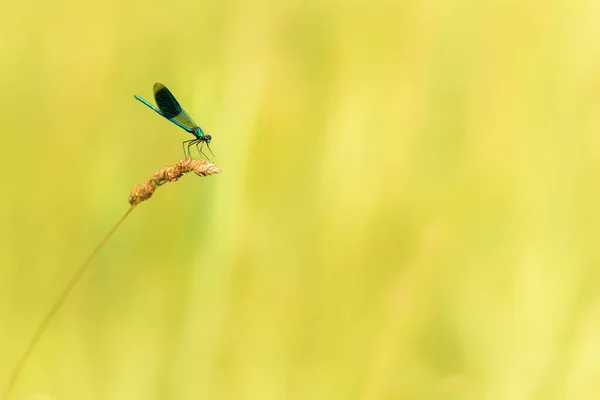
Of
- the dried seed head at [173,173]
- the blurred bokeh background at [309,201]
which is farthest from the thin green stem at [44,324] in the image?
the dried seed head at [173,173]

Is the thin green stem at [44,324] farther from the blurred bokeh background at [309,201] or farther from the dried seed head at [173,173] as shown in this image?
the dried seed head at [173,173]

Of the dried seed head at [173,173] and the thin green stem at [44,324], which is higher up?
the dried seed head at [173,173]

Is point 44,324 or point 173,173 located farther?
point 44,324

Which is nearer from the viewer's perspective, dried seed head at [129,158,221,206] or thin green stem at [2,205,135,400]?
dried seed head at [129,158,221,206]

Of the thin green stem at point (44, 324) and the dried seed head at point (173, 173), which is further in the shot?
the thin green stem at point (44, 324)

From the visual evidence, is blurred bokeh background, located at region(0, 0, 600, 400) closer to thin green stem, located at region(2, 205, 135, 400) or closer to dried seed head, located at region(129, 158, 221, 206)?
thin green stem, located at region(2, 205, 135, 400)

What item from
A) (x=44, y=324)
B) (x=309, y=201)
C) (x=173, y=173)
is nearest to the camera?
(x=173, y=173)

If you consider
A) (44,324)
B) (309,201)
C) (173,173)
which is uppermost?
(309,201)

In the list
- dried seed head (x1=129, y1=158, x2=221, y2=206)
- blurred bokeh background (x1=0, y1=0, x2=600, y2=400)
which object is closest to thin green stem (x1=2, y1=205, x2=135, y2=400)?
blurred bokeh background (x1=0, y1=0, x2=600, y2=400)

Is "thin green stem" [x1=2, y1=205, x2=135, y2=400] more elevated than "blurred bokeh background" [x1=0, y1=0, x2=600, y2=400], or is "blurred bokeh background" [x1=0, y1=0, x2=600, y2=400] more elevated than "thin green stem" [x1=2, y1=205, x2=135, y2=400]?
"blurred bokeh background" [x1=0, y1=0, x2=600, y2=400]
